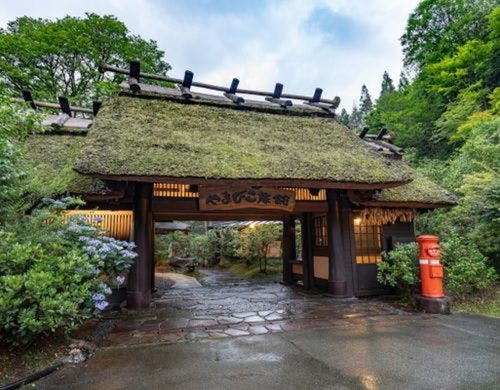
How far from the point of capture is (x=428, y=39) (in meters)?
21.0

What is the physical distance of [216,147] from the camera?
21.8ft

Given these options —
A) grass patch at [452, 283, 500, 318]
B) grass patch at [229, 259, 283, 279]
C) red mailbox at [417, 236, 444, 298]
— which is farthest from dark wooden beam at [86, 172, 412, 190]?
grass patch at [229, 259, 283, 279]

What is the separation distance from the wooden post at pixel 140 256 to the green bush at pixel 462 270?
632 cm

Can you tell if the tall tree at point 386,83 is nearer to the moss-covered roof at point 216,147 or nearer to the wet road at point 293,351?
the moss-covered roof at point 216,147

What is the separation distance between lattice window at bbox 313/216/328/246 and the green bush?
2.95 meters

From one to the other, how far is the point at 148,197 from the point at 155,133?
1.45 meters

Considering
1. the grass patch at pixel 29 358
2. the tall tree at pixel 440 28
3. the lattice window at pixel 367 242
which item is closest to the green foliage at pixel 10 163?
the grass patch at pixel 29 358

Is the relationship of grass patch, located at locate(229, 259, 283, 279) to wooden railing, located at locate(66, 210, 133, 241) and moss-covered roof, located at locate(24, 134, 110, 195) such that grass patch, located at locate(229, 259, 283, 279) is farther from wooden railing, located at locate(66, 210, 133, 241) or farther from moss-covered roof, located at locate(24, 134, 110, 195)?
moss-covered roof, located at locate(24, 134, 110, 195)

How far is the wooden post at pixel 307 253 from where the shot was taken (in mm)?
9117

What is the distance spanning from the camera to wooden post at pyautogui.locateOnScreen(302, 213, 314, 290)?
912 centimetres

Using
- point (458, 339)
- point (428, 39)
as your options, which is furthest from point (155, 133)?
point (428, 39)

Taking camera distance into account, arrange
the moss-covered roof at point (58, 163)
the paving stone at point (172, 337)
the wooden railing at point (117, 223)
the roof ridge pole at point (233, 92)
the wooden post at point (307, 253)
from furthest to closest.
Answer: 1. the roof ridge pole at point (233, 92)
2. the wooden post at point (307, 253)
3. the wooden railing at point (117, 223)
4. the moss-covered roof at point (58, 163)
5. the paving stone at point (172, 337)

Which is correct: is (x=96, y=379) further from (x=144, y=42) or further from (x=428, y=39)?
(x=428, y=39)

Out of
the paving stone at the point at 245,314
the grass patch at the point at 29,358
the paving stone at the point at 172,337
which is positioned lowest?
the paving stone at the point at 245,314
